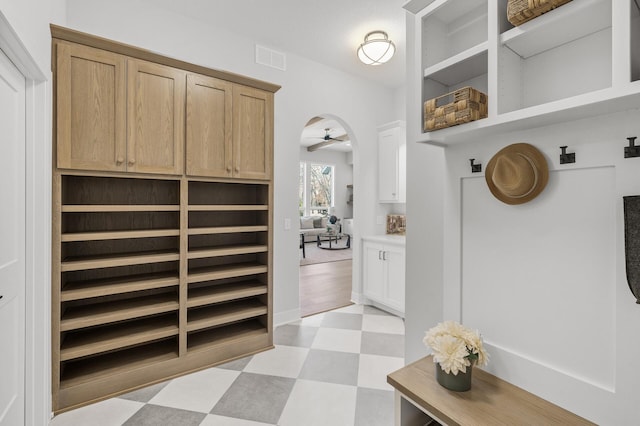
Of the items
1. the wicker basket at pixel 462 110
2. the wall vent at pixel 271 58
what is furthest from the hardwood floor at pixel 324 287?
the wicker basket at pixel 462 110

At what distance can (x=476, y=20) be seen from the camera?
1.29 m

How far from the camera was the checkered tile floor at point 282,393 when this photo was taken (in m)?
1.86

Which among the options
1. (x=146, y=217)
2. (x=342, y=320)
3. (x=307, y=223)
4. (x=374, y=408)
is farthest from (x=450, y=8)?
(x=307, y=223)

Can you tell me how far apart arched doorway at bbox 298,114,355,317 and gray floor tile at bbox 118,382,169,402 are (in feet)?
5.73

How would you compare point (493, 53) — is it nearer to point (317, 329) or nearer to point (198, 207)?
point (198, 207)

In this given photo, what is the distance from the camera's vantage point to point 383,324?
336 cm

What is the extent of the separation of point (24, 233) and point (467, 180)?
89.5 inches

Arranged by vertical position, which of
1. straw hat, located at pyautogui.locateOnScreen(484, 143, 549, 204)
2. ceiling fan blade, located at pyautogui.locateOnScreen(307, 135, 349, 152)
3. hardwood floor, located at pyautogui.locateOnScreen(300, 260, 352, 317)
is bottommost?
hardwood floor, located at pyautogui.locateOnScreen(300, 260, 352, 317)

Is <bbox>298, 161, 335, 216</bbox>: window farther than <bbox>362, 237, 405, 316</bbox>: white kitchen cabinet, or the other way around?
<bbox>298, 161, 335, 216</bbox>: window

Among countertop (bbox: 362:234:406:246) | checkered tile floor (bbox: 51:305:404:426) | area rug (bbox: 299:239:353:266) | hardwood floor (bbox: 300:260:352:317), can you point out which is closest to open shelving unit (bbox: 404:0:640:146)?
checkered tile floor (bbox: 51:305:404:426)

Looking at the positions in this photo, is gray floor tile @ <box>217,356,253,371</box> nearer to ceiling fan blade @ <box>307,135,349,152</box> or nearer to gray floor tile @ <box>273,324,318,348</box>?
gray floor tile @ <box>273,324,318,348</box>

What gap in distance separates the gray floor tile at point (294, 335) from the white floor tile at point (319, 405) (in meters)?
0.64

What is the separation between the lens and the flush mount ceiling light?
304cm

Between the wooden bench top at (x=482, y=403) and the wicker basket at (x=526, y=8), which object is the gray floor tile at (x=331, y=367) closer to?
the wooden bench top at (x=482, y=403)
